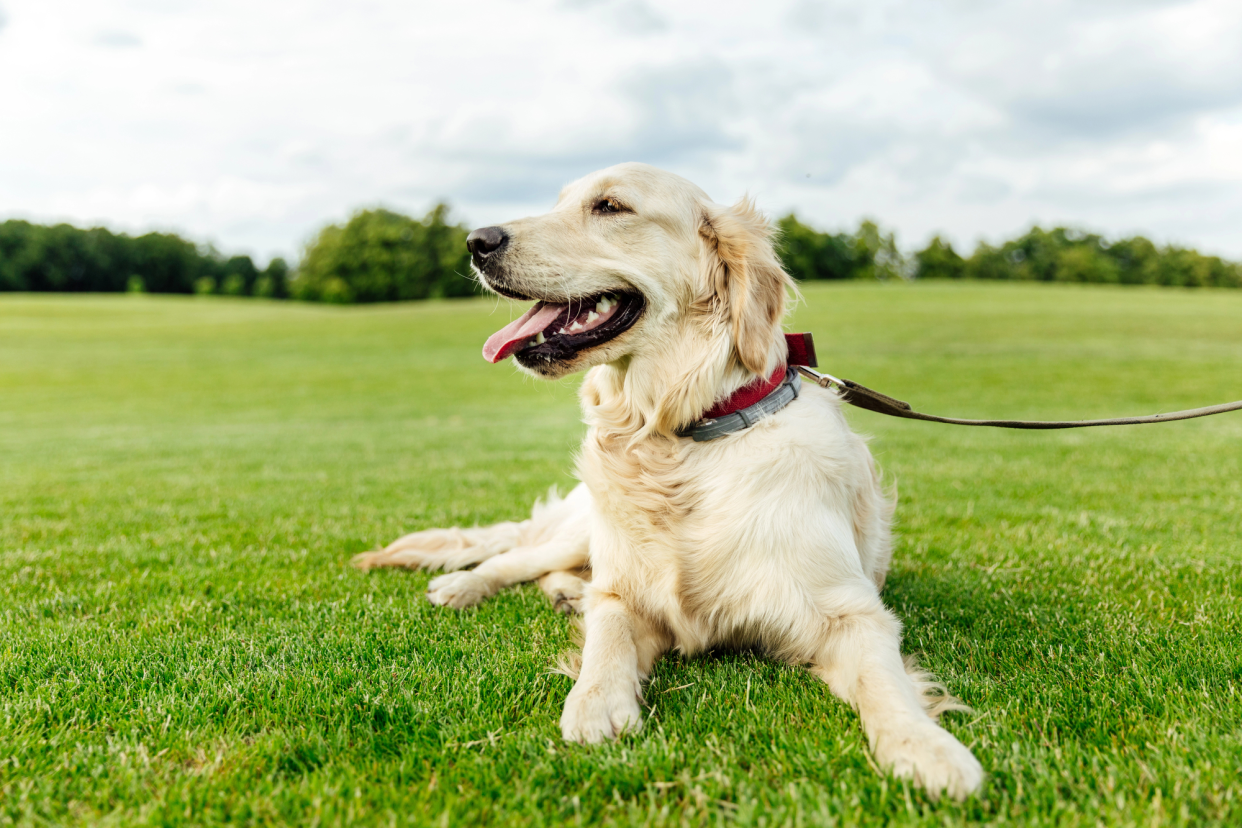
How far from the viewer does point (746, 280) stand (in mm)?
3104

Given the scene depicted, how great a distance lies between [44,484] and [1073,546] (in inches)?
350

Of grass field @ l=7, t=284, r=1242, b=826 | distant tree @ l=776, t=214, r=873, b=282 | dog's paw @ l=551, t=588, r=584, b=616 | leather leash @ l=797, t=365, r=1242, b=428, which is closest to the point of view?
grass field @ l=7, t=284, r=1242, b=826

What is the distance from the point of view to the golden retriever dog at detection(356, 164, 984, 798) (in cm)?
278

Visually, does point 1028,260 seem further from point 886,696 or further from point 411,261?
point 886,696

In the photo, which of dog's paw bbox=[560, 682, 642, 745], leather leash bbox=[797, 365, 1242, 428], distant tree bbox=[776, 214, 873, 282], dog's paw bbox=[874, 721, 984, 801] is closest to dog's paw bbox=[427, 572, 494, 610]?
dog's paw bbox=[560, 682, 642, 745]

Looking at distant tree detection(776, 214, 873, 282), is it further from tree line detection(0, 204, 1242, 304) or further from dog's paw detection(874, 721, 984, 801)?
dog's paw detection(874, 721, 984, 801)

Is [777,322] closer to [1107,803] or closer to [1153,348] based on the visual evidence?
[1107,803]

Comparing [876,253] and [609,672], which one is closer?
[609,672]

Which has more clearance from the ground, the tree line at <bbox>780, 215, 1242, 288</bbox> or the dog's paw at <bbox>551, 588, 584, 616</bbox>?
the tree line at <bbox>780, 215, 1242, 288</bbox>

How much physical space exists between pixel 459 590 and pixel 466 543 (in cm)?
87

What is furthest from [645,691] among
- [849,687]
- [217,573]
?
[217,573]

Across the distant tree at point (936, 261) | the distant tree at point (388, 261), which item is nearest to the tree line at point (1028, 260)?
the distant tree at point (936, 261)

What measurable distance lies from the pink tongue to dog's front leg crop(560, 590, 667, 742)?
104 cm

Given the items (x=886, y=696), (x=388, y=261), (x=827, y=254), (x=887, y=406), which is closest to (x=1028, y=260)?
(x=827, y=254)
